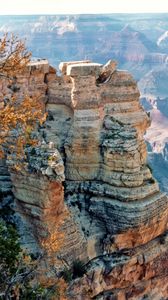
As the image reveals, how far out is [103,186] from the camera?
91.3 feet

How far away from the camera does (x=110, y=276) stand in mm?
27000

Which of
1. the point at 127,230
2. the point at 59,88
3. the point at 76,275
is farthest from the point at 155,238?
the point at 59,88

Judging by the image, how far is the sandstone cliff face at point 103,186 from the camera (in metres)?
26.7

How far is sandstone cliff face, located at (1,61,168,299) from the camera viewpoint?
26.7 meters

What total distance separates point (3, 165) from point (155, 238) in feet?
29.4

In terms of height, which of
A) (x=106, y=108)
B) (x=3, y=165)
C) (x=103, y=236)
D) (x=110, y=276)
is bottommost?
(x=110, y=276)

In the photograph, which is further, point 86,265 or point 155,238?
point 155,238

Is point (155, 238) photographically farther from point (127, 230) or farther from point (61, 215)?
point (61, 215)

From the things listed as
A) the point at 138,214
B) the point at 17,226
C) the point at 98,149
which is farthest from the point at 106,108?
the point at 17,226

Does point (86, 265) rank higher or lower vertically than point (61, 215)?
lower

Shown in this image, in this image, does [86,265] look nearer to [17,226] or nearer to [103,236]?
[103,236]

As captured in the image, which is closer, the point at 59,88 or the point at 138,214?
the point at 138,214

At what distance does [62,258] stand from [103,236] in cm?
280

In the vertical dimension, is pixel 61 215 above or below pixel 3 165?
below
